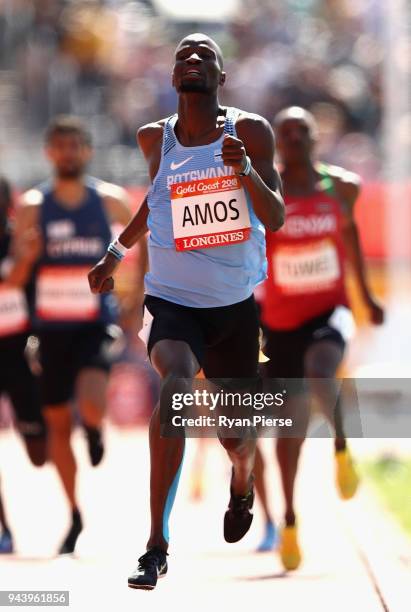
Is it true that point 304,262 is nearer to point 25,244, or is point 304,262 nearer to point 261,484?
point 261,484

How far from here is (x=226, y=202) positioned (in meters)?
6.01

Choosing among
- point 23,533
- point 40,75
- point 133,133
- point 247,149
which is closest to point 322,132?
point 133,133

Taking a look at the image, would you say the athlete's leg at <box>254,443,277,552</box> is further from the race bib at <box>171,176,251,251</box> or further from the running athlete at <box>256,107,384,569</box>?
the race bib at <box>171,176,251,251</box>

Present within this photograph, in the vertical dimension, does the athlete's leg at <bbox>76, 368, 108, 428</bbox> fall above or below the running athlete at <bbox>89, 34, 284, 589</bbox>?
above

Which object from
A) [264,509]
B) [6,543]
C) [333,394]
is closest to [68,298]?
[6,543]

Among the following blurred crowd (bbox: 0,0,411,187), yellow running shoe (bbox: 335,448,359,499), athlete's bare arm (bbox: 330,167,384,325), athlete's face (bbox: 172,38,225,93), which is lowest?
yellow running shoe (bbox: 335,448,359,499)

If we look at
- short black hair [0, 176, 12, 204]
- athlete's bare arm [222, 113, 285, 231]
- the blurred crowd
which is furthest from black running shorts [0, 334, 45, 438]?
the blurred crowd

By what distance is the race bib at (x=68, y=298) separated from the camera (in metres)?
9.10

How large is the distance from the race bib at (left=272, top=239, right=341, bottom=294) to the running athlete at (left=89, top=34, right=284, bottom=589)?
2.01 m

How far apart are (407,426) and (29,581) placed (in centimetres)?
208

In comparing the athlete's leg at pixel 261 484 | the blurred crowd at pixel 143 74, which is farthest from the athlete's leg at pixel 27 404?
the blurred crowd at pixel 143 74

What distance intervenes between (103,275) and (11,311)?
9.81ft

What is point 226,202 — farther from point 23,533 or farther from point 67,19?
point 67,19

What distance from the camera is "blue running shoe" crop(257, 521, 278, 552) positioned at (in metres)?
8.81
